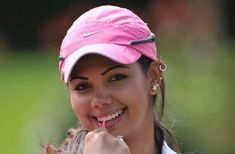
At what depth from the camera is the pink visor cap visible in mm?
3467

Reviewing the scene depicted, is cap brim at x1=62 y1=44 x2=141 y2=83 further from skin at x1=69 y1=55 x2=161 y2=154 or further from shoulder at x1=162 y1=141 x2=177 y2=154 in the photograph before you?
shoulder at x1=162 y1=141 x2=177 y2=154

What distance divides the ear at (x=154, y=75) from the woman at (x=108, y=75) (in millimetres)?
43

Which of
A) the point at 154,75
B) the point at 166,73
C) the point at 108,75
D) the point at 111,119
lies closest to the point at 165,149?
the point at 154,75

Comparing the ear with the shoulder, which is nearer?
the ear

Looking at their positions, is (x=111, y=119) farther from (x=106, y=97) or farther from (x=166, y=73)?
(x=166, y=73)

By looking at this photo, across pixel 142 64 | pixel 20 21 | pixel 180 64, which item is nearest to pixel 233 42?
pixel 180 64

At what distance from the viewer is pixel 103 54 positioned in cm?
344

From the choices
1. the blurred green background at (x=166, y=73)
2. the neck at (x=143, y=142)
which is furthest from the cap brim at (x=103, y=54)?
the blurred green background at (x=166, y=73)

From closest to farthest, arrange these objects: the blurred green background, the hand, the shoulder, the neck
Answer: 1. the hand
2. the neck
3. the shoulder
4. the blurred green background

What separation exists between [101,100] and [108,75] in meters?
0.11

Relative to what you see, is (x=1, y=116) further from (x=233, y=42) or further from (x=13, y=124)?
(x=233, y=42)

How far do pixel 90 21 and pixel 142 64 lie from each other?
0.90 feet

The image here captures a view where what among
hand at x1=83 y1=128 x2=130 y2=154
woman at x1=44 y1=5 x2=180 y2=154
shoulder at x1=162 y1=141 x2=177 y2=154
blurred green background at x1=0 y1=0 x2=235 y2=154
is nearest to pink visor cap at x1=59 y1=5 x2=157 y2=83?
woman at x1=44 y1=5 x2=180 y2=154

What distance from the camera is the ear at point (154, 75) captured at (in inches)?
147
